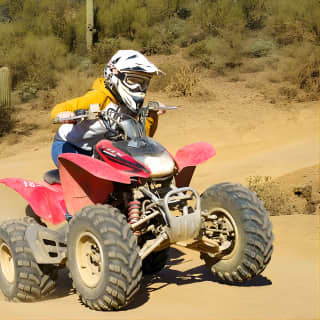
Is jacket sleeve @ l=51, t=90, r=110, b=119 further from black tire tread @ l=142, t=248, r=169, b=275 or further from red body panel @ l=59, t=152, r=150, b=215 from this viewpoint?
black tire tread @ l=142, t=248, r=169, b=275

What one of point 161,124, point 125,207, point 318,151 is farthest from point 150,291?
point 161,124

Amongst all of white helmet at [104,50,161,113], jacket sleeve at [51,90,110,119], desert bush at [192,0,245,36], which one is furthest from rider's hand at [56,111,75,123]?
desert bush at [192,0,245,36]

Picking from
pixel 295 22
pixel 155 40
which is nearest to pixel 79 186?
pixel 295 22

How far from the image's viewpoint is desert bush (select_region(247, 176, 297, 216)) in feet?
31.3

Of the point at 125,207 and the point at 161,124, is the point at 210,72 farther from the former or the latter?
the point at 125,207

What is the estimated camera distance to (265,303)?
5.16 metres

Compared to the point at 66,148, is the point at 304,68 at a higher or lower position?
lower

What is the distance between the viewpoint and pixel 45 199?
600 centimetres

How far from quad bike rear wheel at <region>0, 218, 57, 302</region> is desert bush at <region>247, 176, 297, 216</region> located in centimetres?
464

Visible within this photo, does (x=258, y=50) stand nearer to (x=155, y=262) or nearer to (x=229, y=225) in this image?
(x=155, y=262)

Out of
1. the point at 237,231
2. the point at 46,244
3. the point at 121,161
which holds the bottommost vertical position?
the point at 46,244

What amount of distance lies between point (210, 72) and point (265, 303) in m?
16.1

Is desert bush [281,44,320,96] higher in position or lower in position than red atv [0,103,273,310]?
lower

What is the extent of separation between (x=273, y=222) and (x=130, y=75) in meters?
3.67
